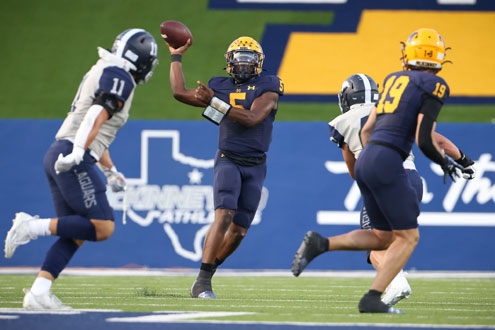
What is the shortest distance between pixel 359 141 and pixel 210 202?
14.4 ft

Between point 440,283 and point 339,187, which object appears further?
point 339,187

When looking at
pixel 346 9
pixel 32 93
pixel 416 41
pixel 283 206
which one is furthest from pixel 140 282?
pixel 346 9

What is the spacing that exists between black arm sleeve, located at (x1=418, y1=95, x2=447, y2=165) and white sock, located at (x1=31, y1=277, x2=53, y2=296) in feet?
7.60

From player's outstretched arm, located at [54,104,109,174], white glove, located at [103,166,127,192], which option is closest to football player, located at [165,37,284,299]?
white glove, located at [103,166,127,192]

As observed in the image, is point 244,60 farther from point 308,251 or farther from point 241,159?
point 308,251

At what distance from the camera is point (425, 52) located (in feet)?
17.0

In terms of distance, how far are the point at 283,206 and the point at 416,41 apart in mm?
5372

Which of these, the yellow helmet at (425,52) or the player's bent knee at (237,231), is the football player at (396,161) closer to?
the yellow helmet at (425,52)

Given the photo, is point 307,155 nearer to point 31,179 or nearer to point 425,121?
point 31,179

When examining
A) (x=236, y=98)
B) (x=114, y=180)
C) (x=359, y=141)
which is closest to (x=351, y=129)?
(x=359, y=141)

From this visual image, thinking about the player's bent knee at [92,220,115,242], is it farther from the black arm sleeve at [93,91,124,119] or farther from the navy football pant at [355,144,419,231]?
the navy football pant at [355,144,419,231]

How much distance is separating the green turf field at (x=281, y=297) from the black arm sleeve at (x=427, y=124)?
3.12 ft

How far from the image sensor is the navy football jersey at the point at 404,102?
16.1 ft

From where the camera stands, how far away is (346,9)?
12.6 metres
